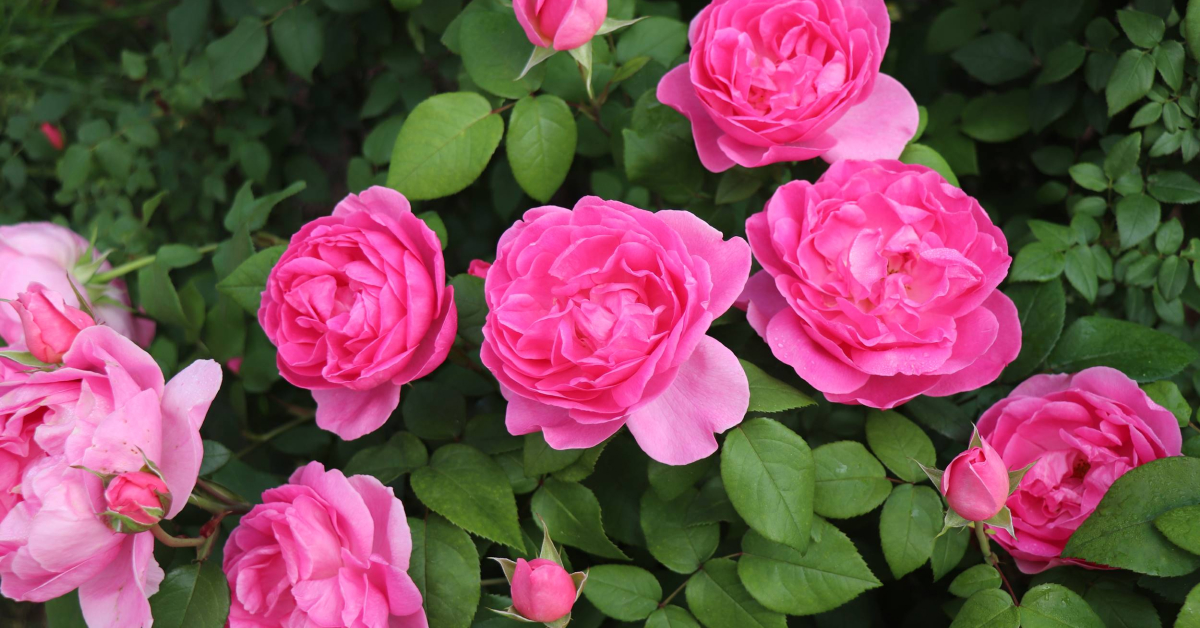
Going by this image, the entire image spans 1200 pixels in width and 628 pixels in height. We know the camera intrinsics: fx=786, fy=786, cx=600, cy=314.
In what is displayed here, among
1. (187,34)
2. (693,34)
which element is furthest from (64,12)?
(693,34)

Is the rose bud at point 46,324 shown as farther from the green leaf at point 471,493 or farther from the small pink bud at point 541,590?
the small pink bud at point 541,590

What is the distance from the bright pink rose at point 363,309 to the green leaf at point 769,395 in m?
0.26

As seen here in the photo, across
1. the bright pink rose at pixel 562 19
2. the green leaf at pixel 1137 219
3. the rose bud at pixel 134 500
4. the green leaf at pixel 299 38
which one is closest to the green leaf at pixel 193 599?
the rose bud at pixel 134 500

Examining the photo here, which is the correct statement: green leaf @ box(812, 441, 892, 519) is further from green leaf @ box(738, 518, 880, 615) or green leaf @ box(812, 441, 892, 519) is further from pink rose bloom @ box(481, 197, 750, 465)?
pink rose bloom @ box(481, 197, 750, 465)

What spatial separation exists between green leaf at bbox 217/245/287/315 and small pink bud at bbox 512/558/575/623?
0.44m

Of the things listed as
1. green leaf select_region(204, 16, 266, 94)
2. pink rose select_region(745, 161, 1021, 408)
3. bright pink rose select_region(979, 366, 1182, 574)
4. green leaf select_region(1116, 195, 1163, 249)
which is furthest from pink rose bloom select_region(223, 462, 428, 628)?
green leaf select_region(1116, 195, 1163, 249)

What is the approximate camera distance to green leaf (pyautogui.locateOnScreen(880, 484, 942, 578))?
0.69m

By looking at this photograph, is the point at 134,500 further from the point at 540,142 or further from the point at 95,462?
the point at 540,142

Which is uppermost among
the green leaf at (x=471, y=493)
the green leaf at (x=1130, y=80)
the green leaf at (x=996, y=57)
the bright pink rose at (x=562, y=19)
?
the bright pink rose at (x=562, y=19)

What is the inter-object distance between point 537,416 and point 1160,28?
29.4 inches

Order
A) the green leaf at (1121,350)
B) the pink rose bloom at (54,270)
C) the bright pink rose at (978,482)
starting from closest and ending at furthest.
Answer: the bright pink rose at (978,482)
the green leaf at (1121,350)
the pink rose bloom at (54,270)

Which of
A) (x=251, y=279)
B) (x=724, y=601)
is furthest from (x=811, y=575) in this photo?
(x=251, y=279)

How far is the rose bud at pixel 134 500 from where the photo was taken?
58cm

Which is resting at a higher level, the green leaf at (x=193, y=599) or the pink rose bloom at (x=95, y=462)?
the pink rose bloom at (x=95, y=462)
